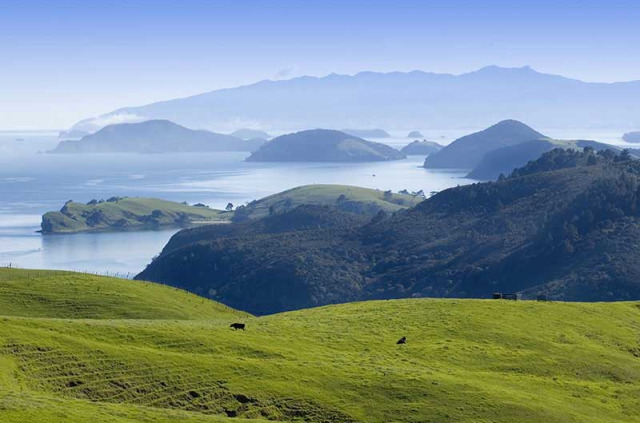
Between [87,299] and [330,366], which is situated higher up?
[87,299]

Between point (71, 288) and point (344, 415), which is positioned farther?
point (71, 288)

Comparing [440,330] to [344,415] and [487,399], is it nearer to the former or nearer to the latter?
[487,399]

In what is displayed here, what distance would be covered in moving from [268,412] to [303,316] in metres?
31.9

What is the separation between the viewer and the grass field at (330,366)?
189 feet

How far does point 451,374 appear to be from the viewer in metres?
70.3

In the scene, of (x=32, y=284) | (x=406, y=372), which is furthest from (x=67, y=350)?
(x=32, y=284)

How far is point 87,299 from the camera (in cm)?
9919

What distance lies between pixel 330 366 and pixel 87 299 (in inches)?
1657

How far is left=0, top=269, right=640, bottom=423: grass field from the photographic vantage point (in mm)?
57469

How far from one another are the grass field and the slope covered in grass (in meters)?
0.55

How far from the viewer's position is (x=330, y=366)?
66.9 meters

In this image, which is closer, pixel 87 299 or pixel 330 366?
pixel 330 366

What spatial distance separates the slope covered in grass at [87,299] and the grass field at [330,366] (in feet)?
1.79

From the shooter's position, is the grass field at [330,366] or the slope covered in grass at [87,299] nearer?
the grass field at [330,366]
